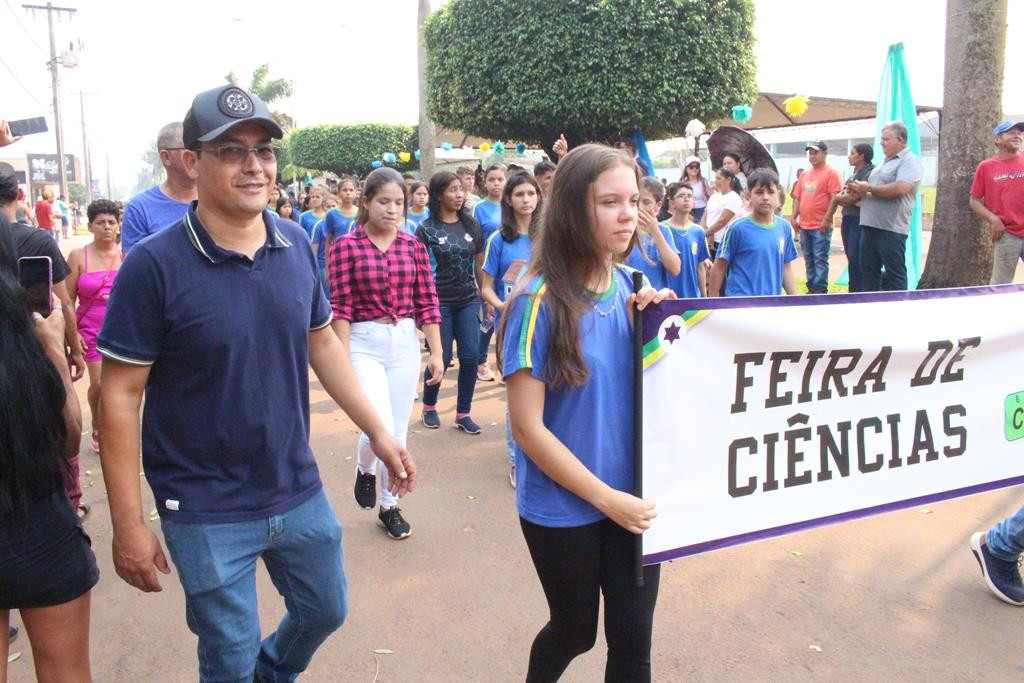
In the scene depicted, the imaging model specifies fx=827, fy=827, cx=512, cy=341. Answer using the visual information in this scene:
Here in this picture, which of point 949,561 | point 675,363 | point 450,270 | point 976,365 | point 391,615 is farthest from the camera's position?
point 450,270

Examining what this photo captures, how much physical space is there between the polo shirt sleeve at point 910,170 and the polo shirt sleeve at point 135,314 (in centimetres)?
798

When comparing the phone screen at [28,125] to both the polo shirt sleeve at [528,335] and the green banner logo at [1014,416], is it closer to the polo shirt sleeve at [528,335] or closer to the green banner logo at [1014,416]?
the polo shirt sleeve at [528,335]

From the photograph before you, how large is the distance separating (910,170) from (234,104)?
7880mm

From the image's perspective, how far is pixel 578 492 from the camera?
2168 mm

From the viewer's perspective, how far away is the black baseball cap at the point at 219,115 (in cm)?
211

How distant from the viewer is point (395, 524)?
4.36 m

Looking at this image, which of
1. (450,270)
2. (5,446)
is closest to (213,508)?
(5,446)

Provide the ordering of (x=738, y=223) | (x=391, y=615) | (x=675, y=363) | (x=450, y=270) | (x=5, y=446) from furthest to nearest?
(x=450, y=270) < (x=738, y=223) < (x=391, y=615) < (x=675, y=363) < (x=5, y=446)

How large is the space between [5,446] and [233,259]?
2.29 feet

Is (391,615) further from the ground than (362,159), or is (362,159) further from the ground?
(362,159)

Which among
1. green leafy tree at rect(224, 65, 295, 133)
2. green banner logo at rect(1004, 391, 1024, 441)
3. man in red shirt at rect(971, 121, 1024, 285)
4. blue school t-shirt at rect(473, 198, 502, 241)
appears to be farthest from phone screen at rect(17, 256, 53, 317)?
green leafy tree at rect(224, 65, 295, 133)

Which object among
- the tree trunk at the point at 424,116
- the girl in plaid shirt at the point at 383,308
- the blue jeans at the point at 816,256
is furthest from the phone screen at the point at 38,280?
the tree trunk at the point at 424,116

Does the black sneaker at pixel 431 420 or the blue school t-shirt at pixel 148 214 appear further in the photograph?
the black sneaker at pixel 431 420

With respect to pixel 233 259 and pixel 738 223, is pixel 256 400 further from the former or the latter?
pixel 738 223
